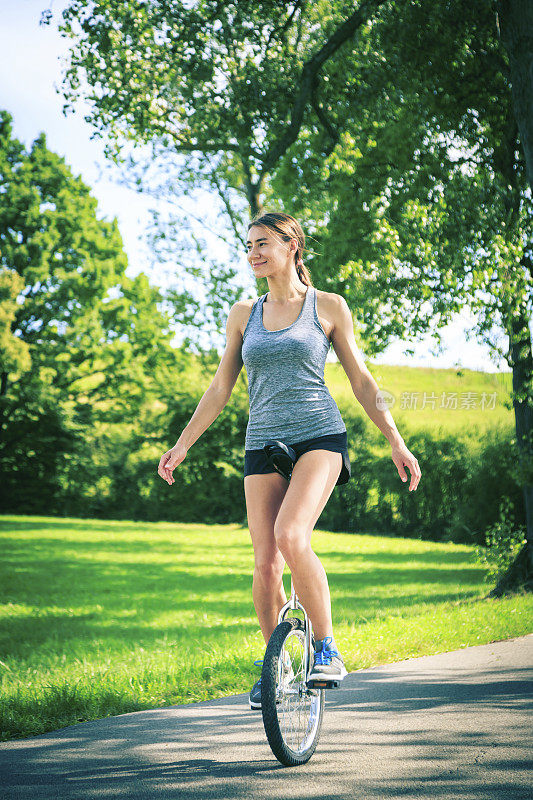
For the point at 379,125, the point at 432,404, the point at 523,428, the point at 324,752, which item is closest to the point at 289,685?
the point at 324,752

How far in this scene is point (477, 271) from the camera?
10180 millimetres

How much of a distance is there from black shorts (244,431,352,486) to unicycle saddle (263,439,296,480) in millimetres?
67

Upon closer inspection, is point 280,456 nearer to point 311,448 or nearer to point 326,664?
point 311,448

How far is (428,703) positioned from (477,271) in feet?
21.9

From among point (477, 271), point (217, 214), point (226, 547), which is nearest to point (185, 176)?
point (217, 214)

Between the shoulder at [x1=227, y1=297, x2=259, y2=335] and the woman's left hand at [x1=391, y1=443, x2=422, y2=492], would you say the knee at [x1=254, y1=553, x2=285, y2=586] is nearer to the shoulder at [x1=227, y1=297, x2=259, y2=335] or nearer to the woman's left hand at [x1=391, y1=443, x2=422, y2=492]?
the woman's left hand at [x1=391, y1=443, x2=422, y2=492]

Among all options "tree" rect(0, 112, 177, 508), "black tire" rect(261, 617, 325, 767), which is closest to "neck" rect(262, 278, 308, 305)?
"black tire" rect(261, 617, 325, 767)

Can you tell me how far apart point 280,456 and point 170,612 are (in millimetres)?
9649

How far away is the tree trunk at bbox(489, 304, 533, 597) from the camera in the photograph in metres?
10.0

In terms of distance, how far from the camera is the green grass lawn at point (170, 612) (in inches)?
214

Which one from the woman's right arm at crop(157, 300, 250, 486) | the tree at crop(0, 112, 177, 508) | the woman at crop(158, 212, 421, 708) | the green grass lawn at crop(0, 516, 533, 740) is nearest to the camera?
the woman at crop(158, 212, 421, 708)

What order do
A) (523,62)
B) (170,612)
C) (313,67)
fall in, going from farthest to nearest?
(170,612)
(313,67)
(523,62)

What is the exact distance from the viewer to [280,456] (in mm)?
3723

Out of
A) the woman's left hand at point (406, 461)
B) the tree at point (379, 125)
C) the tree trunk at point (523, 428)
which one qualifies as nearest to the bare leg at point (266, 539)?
the woman's left hand at point (406, 461)
